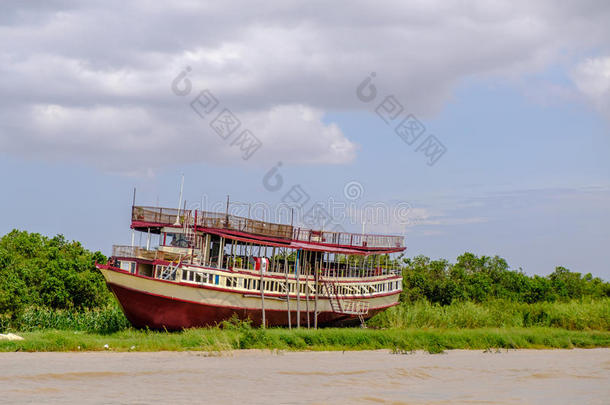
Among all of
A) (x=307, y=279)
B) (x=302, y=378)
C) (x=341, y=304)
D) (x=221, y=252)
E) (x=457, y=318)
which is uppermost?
(x=221, y=252)

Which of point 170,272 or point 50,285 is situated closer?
point 170,272

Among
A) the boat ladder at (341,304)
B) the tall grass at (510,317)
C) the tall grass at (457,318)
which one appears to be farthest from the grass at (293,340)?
the boat ladder at (341,304)

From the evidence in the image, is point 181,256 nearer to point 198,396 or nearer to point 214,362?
point 214,362

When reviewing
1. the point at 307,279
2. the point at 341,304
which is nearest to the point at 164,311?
the point at 307,279

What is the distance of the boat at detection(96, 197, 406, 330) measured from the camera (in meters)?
28.9

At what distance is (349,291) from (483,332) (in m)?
8.77

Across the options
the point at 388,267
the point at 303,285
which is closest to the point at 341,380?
the point at 303,285

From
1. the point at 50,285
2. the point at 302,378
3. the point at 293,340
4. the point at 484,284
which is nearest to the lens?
the point at 302,378

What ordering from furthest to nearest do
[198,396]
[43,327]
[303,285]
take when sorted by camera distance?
[303,285] → [43,327] → [198,396]

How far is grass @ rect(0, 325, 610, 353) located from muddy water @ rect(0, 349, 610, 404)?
109 cm

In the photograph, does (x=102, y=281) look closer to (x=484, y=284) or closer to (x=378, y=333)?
(x=378, y=333)

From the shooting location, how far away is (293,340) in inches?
1017

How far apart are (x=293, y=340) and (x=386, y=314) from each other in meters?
14.3

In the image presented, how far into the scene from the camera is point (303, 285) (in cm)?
3441
